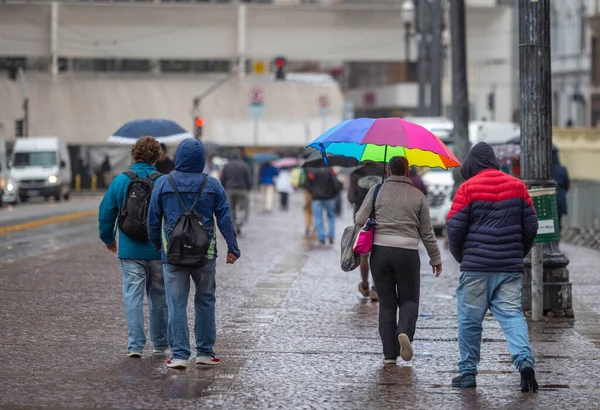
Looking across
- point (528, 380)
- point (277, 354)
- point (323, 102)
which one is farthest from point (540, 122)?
point (323, 102)

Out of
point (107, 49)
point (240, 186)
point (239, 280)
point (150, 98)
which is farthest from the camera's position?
point (150, 98)

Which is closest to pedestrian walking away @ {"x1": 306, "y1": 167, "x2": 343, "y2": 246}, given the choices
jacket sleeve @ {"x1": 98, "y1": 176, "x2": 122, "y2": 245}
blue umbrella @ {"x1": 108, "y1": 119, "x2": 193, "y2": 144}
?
blue umbrella @ {"x1": 108, "y1": 119, "x2": 193, "y2": 144}

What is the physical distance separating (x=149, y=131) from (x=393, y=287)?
5071mm

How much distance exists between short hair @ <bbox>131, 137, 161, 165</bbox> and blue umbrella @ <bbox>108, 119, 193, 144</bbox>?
370 centimetres

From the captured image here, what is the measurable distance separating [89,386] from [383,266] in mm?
2499

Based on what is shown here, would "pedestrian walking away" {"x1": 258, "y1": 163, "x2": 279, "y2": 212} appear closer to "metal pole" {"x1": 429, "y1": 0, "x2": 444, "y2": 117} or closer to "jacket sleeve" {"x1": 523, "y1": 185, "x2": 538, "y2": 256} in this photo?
"metal pole" {"x1": 429, "y1": 0, "x2": 444, "y2": 117}

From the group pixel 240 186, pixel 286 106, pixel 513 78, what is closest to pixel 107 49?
pixel 286 106

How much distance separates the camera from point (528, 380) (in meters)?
9.20

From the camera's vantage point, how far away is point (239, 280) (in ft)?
56.3

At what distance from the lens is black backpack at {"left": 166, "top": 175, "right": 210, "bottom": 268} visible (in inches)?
377

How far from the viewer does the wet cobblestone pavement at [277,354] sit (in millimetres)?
8867

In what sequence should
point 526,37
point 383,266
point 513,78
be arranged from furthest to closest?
point 513,78
point 526,37
point 383,266

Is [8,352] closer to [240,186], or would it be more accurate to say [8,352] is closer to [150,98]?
[240,186]

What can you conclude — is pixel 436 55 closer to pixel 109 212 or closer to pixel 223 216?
pixel 109 212
